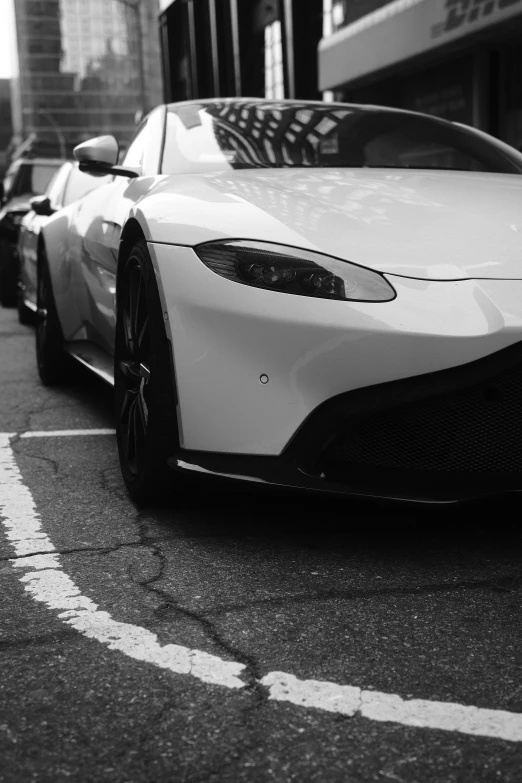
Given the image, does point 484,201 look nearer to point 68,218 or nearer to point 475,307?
point 475,307

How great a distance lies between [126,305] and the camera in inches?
143

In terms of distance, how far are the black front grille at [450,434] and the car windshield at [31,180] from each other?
982 centimetres

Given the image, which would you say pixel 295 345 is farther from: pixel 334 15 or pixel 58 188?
pixel 334 15

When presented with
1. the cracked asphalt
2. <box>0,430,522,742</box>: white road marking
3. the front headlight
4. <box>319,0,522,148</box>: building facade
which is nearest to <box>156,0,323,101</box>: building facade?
<box>319,0,522,148</box>: building facade

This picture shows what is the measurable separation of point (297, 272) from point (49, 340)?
9.92 ft

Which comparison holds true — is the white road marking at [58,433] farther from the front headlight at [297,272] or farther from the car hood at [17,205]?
the car hood at [17,205]

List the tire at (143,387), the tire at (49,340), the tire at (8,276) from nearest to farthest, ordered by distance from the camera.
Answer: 1. the tire at (143,387)
2. the tire at (49,340)
3. the tire at (8,276)

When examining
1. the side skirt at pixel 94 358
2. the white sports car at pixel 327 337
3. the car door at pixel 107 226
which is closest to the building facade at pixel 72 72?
the side skirt at pixel 94 358

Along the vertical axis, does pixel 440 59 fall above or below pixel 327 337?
above

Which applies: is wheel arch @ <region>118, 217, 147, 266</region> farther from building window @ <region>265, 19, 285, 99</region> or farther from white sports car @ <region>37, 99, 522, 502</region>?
building window @ <region>265, 19, 285, 99</region>

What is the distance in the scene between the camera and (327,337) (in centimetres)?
278

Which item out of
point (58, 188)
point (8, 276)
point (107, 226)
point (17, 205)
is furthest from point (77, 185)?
point (17, 205)

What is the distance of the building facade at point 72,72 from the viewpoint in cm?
8856

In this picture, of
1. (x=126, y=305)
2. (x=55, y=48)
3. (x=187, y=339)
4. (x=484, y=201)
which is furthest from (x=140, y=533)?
(x=55, y=48)
